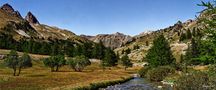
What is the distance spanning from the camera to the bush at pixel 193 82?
109 ft

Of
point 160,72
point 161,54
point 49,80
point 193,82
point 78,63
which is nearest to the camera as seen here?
point 193,82

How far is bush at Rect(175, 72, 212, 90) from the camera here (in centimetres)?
3322

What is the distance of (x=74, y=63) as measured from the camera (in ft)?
492

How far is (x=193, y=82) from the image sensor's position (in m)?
34.2

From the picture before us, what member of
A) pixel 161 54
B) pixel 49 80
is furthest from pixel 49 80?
pixel 161 54

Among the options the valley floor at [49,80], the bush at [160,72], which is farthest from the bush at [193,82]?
the bush at [160,72]

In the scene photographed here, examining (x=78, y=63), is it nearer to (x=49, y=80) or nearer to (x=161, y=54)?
(x=161, y=54)

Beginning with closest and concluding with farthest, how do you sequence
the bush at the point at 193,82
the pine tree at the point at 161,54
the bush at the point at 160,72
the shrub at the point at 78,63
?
the bush at the point at 193,82, the bush at the point at 160,72, the pine tree at the point at 161,54, the shrub at the point at 78,63

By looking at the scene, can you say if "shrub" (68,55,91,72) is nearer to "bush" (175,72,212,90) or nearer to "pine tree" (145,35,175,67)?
"pine tree" (145,35,175,67)

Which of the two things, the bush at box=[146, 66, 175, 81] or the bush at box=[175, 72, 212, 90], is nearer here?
the bush at box=[175, 72, 212, 90]

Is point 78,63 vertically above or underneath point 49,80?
above

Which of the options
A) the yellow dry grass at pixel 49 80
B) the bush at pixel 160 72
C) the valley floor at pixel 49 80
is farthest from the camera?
the bush at pixel 160 72

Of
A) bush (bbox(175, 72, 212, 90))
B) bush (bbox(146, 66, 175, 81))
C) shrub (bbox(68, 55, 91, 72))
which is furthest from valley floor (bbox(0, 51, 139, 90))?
bush (bbox(175, 72, 212, 90))

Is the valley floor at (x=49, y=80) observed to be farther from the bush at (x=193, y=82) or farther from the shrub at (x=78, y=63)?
the bush at (x=193, y=82)
